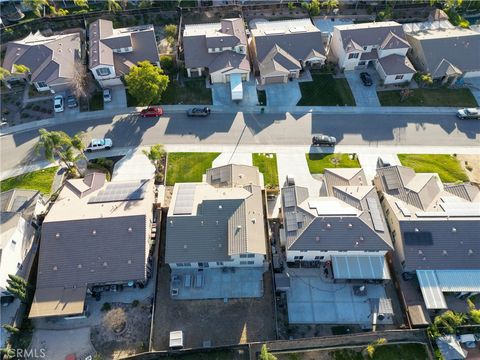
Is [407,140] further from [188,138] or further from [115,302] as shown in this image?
[115,302]

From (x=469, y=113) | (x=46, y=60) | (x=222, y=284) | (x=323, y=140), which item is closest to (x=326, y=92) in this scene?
(x=323, y=140)

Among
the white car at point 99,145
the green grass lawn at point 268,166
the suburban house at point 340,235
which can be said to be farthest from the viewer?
the white car at point 99,145

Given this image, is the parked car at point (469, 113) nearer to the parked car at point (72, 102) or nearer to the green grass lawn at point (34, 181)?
the parked car at point (72, 102)

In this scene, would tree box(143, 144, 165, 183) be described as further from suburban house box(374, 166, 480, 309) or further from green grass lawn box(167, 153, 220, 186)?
suburban house box(374, 166, 480, 309)

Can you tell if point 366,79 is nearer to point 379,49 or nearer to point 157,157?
point 379,49

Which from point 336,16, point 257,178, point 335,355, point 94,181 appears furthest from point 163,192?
point 336,16

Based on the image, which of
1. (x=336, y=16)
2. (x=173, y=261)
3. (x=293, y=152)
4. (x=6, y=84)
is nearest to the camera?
(x=173, y=261)

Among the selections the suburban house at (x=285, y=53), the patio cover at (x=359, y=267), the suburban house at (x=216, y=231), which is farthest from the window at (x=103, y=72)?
the patio cover at (x=359, y=267)
